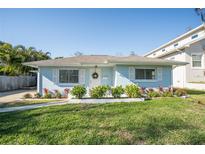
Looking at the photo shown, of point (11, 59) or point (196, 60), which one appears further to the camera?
point (11, 59)

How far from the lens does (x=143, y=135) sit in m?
5.99

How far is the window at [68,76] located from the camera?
1586 centimetres

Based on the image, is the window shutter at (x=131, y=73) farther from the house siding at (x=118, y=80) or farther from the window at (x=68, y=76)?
the window at (x=68, y=76)

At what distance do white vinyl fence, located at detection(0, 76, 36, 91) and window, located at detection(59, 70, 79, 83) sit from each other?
31.6 feet

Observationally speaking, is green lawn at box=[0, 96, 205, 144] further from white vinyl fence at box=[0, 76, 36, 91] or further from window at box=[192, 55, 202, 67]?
white vinyl fence at box=[0, 76, 36, 91]

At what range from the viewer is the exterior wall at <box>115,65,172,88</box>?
15.3 metres

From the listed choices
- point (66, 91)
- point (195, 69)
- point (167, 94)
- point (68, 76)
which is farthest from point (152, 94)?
point (195, 69)

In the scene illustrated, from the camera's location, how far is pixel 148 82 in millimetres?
15695

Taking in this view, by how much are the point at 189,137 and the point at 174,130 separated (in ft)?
2.22

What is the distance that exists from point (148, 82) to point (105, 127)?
386 inches

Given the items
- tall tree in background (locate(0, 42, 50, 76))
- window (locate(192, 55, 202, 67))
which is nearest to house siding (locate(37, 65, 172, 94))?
window (locate(192, 55, 202, 67))

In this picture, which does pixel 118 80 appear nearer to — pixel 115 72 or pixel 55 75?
pixel 115 72

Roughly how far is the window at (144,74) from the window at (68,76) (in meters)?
5.13
